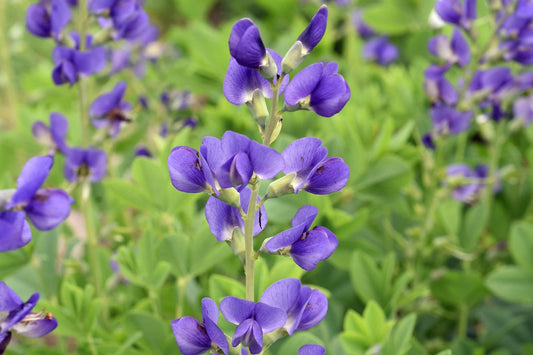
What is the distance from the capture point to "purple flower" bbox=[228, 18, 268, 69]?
569 mm

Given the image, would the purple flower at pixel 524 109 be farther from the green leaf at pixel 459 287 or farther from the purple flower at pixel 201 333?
the purple flower at pixel 201 333

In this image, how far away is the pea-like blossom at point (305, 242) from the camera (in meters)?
0.61

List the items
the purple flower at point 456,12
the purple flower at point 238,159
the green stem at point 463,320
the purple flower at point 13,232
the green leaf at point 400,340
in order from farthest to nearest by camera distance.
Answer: the green stem at point 463,320 → the purple flower at point 456,12 → the green leaf at point 400,340 → the purple flower at point 13,232 → the purple flower at point 238,159

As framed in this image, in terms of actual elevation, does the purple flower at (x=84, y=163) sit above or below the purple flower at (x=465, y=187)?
above

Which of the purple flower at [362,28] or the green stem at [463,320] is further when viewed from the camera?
the purple flower at [362,28]

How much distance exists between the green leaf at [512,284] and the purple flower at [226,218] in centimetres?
73

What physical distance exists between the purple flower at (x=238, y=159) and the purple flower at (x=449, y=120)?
2.47 feet

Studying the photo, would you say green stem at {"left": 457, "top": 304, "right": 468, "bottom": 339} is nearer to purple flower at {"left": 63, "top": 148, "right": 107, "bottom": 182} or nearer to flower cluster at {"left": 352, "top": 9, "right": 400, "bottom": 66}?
purple flower at {"left": 63, "top": 148, "right": 107, "bottom": 182}

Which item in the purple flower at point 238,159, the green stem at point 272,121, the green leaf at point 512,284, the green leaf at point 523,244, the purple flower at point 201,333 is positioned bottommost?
the green leaf at point 512,284

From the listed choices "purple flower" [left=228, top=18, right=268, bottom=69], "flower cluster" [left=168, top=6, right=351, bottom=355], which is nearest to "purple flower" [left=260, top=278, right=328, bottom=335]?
"flower cluster" [left=168, top=6, right=351, bottom=355]

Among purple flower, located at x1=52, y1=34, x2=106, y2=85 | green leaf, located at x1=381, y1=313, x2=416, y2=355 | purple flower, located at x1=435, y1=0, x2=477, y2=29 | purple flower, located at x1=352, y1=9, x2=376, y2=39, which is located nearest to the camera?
green leaf, located at x1=381, y1=313, x2=416, y2=355

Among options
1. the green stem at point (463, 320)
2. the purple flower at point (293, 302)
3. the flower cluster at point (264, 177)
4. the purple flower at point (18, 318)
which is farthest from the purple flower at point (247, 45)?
the green stem at point (463, 320)

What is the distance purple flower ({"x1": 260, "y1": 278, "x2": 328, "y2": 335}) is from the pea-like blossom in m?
→ 0.03

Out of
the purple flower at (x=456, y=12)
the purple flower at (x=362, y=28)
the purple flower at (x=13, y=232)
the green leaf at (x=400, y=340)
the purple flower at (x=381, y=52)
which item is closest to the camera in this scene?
the purple flower at (x=13, y=232)
